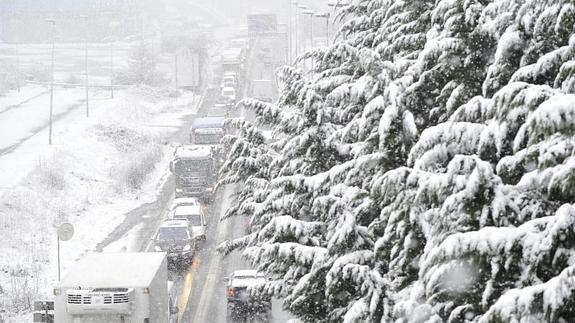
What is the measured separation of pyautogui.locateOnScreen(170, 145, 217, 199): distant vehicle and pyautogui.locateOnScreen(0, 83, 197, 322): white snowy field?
10.9 feet

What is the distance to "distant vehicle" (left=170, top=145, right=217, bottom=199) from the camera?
37.6m

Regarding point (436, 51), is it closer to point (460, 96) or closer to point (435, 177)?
point (460, 96)

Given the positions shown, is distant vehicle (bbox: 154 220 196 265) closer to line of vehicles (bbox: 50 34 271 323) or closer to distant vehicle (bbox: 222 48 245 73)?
line of vehicles (bbox: 50 34 271 323)

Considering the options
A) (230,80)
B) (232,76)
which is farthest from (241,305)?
(232,76)

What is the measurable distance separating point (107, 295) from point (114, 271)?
3.83 feet

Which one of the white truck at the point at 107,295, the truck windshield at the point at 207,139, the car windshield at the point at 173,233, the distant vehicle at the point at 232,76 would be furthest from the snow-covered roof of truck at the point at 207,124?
the distant vehicle at the point at 232,76

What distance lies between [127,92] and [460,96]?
70.7 meters

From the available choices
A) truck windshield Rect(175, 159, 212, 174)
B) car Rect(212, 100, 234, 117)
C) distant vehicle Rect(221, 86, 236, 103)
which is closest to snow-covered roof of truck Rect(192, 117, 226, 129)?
truck windshield Rect(175, 159, 212, 174)

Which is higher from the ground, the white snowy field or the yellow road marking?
the white snowy field

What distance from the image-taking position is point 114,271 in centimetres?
1758

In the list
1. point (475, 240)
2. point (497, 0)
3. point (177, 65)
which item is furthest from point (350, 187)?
point (177, 65)

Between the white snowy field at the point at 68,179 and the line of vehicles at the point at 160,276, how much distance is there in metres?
3.89

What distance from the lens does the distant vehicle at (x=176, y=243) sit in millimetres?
28891

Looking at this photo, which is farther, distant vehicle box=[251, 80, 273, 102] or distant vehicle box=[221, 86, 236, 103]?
distant vehicle box=[221, 86, 236, 103]
